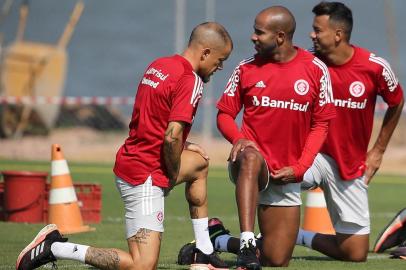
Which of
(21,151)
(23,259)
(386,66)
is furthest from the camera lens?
(21,151)

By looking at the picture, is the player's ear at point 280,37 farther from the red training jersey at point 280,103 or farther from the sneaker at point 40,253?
the sneaker at point 40,253

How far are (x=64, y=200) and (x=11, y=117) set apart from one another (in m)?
16.5

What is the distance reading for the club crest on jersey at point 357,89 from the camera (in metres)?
10.4

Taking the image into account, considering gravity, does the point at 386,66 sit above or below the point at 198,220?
above

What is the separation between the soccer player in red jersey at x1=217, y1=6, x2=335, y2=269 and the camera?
31.7 ft

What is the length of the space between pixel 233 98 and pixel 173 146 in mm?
1658

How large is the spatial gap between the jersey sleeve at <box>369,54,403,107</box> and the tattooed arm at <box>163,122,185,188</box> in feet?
8.99

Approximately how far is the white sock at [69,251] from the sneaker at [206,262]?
1.09m

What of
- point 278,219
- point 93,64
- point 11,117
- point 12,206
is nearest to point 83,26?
point 93,64

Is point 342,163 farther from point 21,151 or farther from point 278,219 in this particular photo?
point 21,151

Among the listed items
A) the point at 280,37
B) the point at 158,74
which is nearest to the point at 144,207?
the point at 158,74

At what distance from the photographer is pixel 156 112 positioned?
8398 millimetres

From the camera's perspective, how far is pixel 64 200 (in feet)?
40.3

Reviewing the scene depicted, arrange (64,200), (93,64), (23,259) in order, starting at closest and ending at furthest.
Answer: (23,259)
(64,200)
(93,64)
